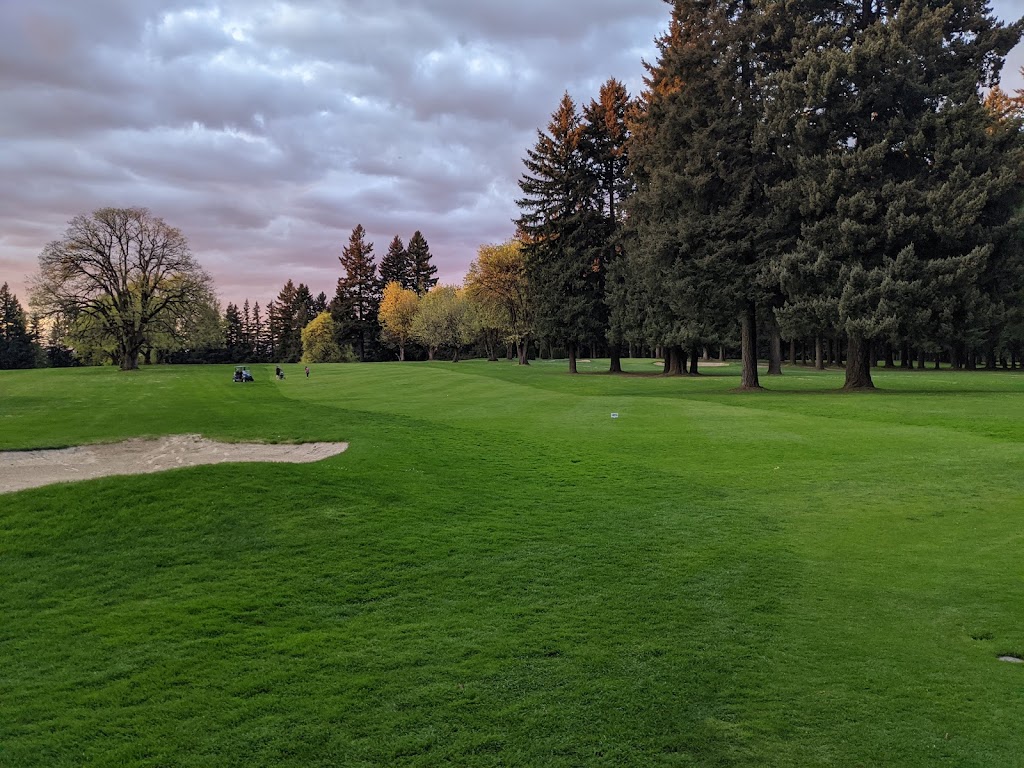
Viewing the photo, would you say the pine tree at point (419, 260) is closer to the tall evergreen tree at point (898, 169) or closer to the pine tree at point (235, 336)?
the pine tree at point (235, 336)

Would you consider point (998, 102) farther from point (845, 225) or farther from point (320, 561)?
point (320, 561)

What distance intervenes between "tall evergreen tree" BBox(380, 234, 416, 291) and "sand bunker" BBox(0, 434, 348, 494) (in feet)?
330

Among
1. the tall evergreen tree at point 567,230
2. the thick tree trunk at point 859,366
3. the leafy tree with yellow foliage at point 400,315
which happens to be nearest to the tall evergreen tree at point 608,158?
the tall evergreen tree at point 567,230

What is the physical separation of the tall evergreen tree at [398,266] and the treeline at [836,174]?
8315 cm

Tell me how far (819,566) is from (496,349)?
10204cm

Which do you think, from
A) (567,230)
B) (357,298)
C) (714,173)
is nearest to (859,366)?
(714,173)

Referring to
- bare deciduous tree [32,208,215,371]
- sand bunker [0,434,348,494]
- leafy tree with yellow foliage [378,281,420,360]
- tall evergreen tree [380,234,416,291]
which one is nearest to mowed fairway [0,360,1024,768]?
sand bunker [0,434,348,494]

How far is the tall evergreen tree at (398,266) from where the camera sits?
11381 cm

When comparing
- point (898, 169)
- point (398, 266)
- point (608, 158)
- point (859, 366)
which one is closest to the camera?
point (898, 169)

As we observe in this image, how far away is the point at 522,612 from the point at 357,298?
104309 millimetres

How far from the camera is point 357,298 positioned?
105625 mm

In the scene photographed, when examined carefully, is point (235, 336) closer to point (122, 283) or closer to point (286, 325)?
point (286, 325)

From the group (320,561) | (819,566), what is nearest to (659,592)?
(819,566)

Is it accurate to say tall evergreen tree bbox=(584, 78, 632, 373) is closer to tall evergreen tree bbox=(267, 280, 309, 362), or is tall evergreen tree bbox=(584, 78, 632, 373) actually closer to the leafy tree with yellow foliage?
the leafy tree with yellow foliage
